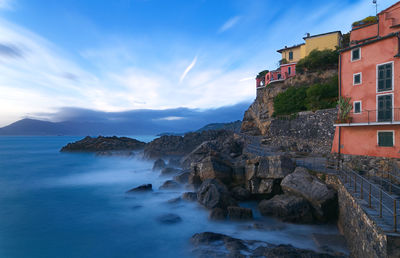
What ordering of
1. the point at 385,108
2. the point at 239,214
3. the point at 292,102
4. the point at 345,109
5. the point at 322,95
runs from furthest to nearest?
the point at 292,102 < the point at 322,95 < the point at 345,109 < the point at 385,108 < the point at 239,214

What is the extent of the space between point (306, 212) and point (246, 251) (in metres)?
4.03

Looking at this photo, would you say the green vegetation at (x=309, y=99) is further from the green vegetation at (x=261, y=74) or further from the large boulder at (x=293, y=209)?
Answer: the green vegetation at (x=261, y=74)

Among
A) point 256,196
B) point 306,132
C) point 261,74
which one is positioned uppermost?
point 261,74

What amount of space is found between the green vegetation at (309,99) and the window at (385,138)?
704 centimetres

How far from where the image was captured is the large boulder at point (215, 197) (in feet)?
38.3

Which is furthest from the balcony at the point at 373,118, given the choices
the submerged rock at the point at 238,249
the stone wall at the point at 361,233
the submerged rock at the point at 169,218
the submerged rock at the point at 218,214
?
the submerged rock at the point at 169,218

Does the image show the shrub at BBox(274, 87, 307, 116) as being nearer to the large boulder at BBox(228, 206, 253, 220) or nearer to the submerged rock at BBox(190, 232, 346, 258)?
the large boulder at BBox(228, 206, 253, 220)

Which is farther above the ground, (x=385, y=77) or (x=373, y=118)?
(x=385, y=77)

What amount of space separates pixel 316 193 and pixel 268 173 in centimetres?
317

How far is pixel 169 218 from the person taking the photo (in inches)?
466

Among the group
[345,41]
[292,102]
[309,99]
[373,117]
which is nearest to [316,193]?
[373,117]

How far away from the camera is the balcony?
11.6m

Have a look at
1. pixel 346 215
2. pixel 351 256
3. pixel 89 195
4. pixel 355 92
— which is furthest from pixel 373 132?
pixel 89 195

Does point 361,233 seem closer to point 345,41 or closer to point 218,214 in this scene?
point 218,214
